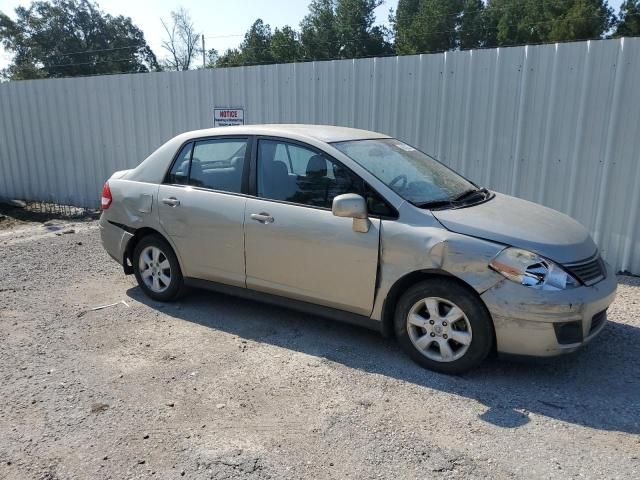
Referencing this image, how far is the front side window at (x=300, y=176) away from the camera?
14.0 feet

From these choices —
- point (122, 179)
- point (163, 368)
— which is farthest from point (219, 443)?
point (122, 179)

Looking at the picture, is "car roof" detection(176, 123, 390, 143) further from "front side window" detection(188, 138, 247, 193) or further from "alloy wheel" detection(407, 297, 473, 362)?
"alloy wheel" detection(407, 297, 473, 362)

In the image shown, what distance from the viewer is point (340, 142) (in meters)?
4.48

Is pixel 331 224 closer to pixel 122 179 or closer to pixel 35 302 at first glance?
pixel 122 179

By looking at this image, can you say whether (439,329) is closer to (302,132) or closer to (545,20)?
(302,132)

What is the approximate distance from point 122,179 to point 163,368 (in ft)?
7.63

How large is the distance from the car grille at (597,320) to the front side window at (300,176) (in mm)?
1868

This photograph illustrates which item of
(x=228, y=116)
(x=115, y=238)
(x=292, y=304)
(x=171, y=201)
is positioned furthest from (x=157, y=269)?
(x=228, y=116)

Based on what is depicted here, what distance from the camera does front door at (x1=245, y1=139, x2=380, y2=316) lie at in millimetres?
4102

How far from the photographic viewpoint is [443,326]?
3.83 m

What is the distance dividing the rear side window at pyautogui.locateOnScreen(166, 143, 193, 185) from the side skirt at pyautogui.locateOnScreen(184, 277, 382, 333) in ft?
3.10

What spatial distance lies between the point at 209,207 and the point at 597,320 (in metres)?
3.22

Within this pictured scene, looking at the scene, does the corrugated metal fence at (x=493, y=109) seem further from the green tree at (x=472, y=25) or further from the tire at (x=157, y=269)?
the green tree at (x=472, y=25)

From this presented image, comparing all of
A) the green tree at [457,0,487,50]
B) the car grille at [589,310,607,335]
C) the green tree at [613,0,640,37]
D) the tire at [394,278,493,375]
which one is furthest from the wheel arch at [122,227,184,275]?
the green tree at [457,0,487,50]
